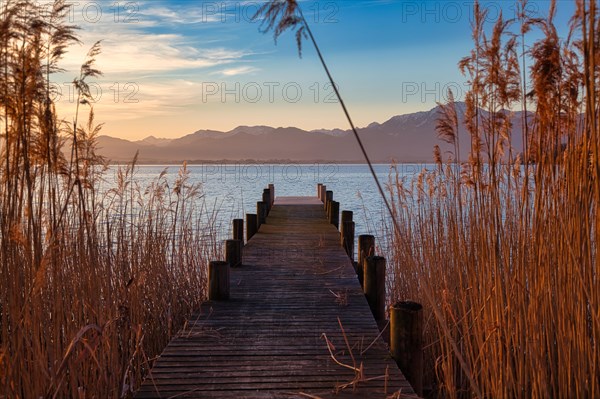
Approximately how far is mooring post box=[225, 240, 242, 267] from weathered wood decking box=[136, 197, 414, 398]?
0.10 m

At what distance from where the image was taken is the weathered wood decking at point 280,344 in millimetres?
2861

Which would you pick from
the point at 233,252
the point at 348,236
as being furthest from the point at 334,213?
the point at 233,252

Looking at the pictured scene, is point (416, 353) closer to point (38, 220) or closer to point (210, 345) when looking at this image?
point (210, 345)

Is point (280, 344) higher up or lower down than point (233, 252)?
lower down

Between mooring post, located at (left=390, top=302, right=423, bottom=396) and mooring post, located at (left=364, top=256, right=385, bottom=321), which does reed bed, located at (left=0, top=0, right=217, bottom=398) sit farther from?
mooring post, located at (left=364, top=256, right=385, bottom=321)

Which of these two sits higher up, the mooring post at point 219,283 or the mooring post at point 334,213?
the mooring post at point 334,213

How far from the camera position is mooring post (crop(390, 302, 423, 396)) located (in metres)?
3.29

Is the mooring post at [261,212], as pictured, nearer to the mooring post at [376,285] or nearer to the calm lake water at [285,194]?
the calm lake water at [285,194]

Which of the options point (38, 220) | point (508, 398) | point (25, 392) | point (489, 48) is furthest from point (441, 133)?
point (25, 392)

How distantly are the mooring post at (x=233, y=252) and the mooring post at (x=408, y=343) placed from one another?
9.52ft

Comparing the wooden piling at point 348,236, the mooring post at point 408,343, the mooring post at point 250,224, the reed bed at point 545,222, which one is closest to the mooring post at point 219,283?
the mooring post at point 408,343

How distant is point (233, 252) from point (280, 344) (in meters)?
2.53

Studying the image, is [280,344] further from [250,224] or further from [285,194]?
[285,194]

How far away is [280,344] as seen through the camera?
3545 millimetres
